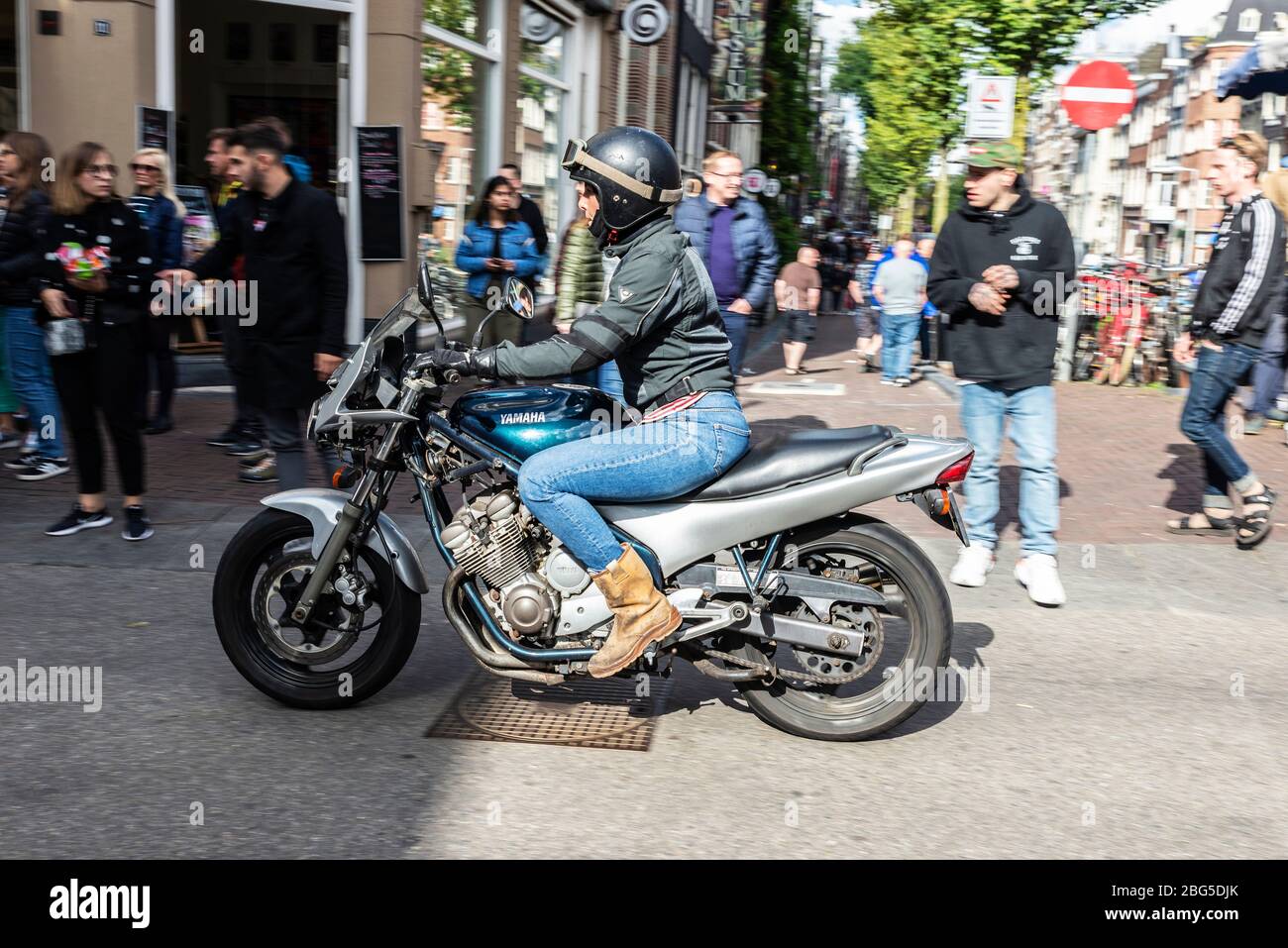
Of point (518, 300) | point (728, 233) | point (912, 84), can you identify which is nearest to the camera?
point (518, 300)

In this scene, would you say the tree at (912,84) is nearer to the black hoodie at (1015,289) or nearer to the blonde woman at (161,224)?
the blonde woman at (161,224)

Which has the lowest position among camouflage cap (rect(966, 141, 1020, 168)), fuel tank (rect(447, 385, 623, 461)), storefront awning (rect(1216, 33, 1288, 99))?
fuel tank (rect(447, 385, 623, 461))

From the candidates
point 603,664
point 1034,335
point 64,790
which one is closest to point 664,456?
point 603,664

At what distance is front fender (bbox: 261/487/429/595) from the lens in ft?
13.8

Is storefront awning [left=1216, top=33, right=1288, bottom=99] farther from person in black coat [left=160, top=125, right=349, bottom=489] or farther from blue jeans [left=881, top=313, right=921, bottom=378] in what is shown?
person in black coat [left=160, top=125, right=349, bottom=489]

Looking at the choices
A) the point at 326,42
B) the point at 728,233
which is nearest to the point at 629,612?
the point at 728,233

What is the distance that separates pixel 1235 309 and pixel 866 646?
3818 millimetres

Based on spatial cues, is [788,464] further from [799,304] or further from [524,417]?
[799,304]

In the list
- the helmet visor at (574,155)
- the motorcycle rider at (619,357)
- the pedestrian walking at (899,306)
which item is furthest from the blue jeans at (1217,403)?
the pedestrian walking at (899,306)

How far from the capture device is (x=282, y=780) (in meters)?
3.80

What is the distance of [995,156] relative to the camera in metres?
5.85

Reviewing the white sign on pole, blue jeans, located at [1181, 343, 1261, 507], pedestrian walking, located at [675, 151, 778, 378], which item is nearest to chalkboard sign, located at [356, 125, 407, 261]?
pedestrian walking, located at [675, 151, 778, 378]

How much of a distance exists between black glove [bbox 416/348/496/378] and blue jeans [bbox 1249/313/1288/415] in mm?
8166
